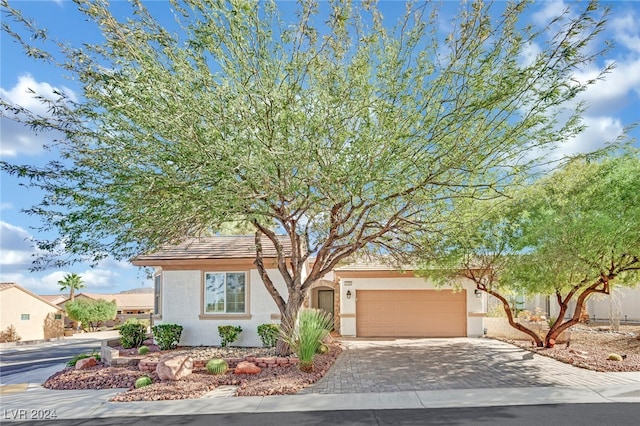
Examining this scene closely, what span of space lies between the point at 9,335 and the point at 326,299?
2614 centimetres

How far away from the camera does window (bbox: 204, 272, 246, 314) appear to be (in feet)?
56.7

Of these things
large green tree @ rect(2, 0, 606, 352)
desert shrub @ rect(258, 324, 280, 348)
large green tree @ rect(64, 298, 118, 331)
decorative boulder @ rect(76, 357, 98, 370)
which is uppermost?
large green tree @ rect(2, 0, 606, 352)

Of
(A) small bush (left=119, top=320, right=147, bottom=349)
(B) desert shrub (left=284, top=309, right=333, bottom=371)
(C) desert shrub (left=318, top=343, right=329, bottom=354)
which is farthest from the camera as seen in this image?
(A) small bush (left=119, top=320, right=147, bottom=349)

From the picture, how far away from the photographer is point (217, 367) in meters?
12.5

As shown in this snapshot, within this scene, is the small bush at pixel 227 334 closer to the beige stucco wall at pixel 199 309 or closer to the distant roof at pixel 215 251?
the beige stucco wall at pixel 199 309

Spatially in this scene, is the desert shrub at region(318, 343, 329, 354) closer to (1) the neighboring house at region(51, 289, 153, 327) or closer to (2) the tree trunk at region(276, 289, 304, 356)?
(2) the tree trunk at region(276, 289, 304, 356)

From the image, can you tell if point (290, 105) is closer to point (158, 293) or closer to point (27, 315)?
point (158, 293)

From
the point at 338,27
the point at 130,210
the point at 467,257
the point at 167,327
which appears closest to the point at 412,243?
the point at 467,257

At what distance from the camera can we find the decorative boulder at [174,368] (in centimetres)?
1174

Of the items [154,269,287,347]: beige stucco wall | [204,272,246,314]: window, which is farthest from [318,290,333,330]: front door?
[204,272,246,314]: window

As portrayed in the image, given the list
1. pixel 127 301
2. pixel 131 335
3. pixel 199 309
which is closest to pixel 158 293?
pixel 131 335

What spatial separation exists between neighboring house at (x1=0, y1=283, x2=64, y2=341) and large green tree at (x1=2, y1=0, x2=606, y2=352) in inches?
1270

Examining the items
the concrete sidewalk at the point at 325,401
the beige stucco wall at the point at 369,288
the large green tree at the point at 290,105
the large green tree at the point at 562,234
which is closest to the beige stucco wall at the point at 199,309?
the beige stucco wall at the point at 369,288
